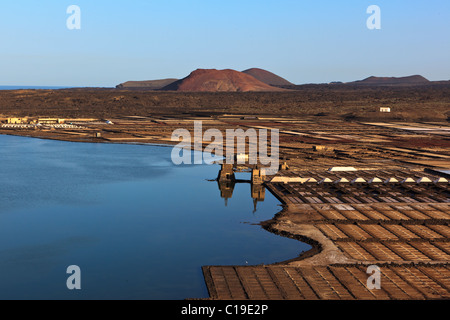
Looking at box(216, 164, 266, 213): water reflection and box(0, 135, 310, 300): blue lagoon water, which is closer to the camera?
box(0, 135, 310, 300): blue lagoon water

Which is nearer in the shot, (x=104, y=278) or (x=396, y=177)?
(x=104, y=278)

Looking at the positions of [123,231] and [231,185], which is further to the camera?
[231,185]

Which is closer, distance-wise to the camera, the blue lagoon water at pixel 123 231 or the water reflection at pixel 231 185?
the blue lagoon water at pixel 123 231

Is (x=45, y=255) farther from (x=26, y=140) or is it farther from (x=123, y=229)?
(x=26, y=140)

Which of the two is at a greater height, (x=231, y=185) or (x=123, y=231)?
(x=231, y=185)

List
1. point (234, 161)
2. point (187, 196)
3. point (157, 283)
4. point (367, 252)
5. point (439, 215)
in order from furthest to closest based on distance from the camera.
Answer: point (234, 161) < point (187, 196) < point (439, 215) < point (367, 252) < point (157, 283)

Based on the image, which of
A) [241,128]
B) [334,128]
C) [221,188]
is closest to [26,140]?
[241,128]

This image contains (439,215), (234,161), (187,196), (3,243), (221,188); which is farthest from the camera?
(234,161)
